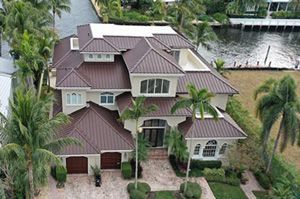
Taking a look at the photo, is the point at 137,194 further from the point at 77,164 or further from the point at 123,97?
the point at 123,97

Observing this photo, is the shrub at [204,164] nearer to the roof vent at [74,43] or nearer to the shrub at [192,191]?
the shrub at [192,191]

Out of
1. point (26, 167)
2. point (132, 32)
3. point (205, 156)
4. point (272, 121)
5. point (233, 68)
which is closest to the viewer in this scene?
point (26, 167)

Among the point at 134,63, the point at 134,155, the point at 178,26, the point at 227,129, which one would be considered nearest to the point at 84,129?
the point at 134,155

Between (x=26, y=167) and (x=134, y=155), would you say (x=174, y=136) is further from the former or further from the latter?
(x=26, y=167)

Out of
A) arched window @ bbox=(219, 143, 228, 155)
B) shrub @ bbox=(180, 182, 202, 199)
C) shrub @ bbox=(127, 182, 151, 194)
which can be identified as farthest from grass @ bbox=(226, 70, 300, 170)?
shrub @ bbox=(127, 182, 151, 194)

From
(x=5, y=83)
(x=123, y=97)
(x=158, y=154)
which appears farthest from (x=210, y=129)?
(x=5, y=83)

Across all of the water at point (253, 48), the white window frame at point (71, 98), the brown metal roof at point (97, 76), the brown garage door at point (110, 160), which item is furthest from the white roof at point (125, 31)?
the water at point (253, 48)
